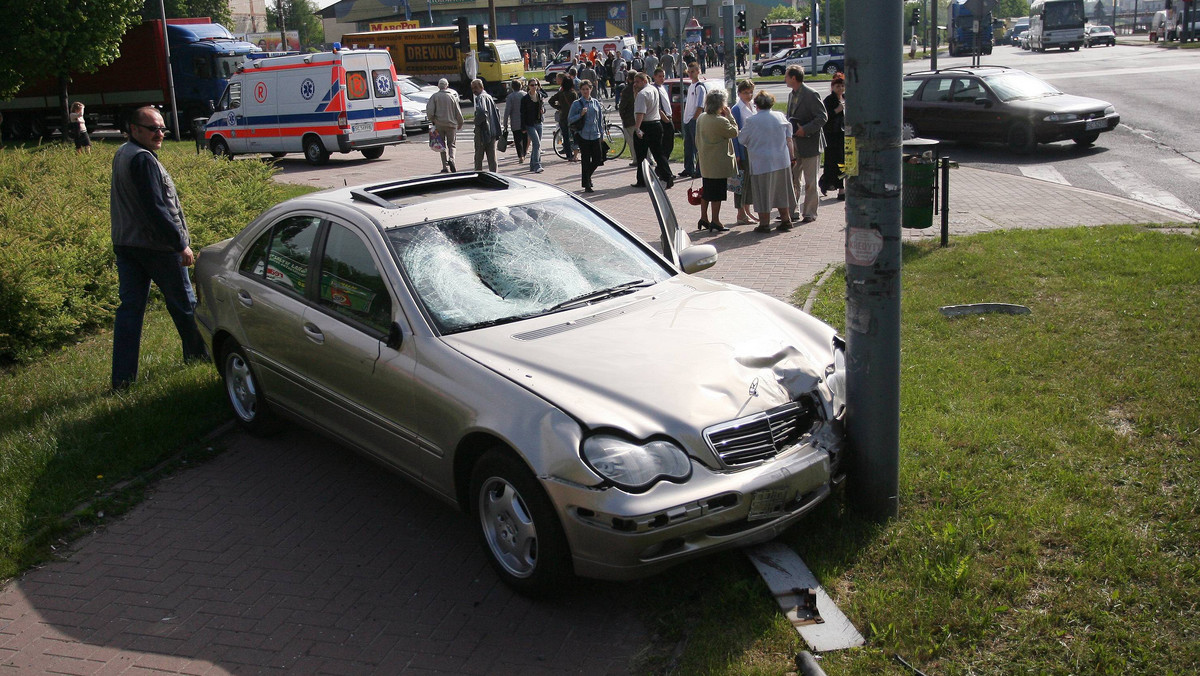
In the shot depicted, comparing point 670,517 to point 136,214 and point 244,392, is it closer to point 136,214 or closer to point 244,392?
point 244,392

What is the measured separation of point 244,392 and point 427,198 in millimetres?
1934

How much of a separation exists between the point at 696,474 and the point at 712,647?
0.64 metres

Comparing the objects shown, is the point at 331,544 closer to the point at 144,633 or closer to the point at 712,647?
the point at 144,633

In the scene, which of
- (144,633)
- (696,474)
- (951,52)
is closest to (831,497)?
(696,474)

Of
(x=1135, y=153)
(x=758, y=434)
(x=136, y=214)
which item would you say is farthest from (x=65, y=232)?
(x=1135, y=153)

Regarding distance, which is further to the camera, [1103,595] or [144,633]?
[144,633]

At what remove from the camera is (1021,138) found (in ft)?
58.8

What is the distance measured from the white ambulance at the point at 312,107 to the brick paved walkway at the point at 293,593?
17200 mm

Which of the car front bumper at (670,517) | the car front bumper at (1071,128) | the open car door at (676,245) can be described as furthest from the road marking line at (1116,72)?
the car front bumper at (670,517)

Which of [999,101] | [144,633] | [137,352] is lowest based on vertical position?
[144,633]

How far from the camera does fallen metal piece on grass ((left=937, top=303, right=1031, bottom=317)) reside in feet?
25.4

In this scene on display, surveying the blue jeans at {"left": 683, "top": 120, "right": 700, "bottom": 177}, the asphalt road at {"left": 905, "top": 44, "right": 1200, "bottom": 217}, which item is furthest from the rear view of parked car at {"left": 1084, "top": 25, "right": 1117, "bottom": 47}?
the blue jeans at {"left": 683, "top": 120, "right": 700, "bottom": 177}

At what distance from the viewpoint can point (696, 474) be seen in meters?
3.94

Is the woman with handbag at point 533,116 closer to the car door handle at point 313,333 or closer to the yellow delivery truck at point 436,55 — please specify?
the car door handle at point 313,333
